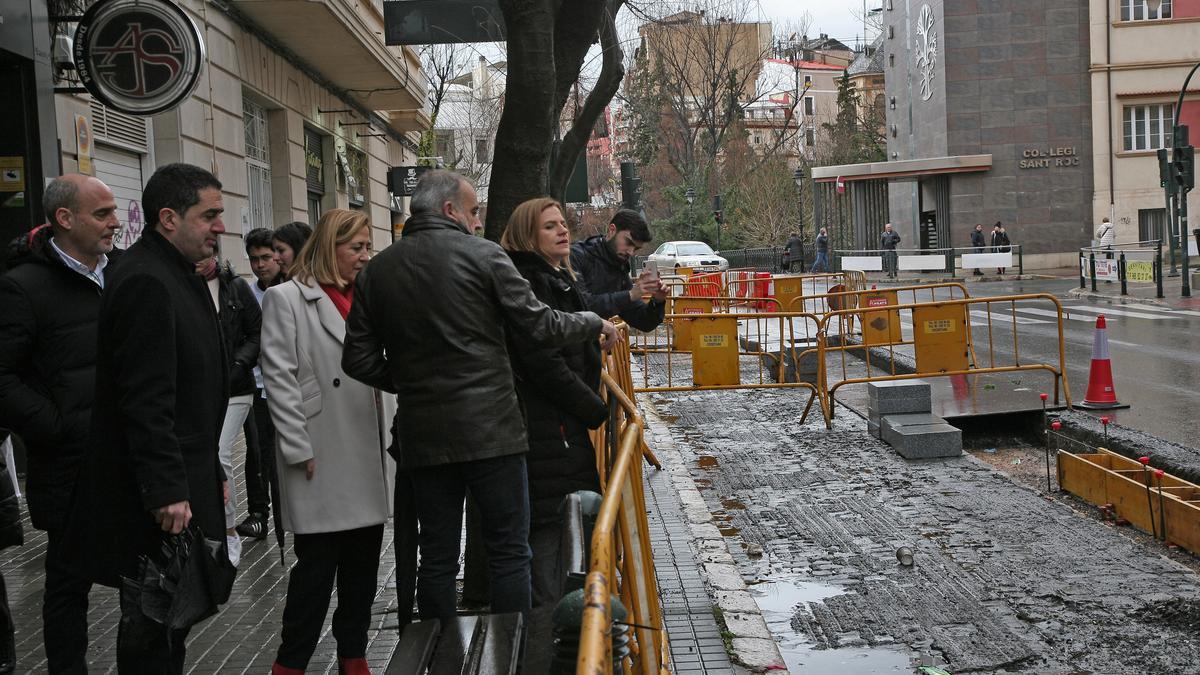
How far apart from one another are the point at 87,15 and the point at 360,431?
667 cm

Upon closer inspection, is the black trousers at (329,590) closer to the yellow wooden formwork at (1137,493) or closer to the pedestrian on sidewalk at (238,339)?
the pedestrian on sidewalk at (238,339)

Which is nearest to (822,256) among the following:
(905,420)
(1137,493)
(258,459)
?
(905,420)

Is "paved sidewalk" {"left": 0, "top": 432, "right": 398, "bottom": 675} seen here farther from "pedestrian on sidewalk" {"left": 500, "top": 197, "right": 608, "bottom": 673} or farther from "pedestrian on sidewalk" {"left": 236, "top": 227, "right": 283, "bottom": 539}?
"pedestrian on sidewalk" {"left": 500, "top": 197, "right": 608, "bottom": 673}

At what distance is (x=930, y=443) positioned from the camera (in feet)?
32.7

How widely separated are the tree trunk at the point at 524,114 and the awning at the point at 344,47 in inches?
377

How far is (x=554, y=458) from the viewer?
5.08 metres

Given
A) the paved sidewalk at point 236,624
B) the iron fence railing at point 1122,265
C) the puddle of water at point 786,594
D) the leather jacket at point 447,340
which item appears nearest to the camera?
the leather jacket at point 447,340

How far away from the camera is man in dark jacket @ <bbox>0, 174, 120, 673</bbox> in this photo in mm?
4582

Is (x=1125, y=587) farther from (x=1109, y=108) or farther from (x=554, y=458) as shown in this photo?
(x=1109, y=108)

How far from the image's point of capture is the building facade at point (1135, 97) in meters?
46.3

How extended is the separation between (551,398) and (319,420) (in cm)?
→ 93

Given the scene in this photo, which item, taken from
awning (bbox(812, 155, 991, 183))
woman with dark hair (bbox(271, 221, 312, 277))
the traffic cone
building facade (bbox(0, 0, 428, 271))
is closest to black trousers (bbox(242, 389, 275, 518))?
woman with dark hair (bbox(271, 221, 312, 277))

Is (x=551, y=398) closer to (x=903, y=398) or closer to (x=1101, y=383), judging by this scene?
(x=903, y=398)

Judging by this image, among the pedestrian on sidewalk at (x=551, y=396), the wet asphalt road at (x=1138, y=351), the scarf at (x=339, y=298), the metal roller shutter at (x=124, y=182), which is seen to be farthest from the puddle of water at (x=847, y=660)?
the metal roller shutter at (x=124, y=182)
